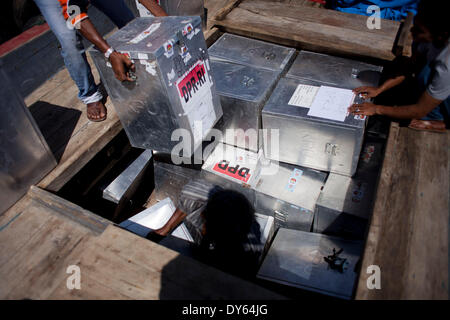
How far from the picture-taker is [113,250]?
72.8 inches

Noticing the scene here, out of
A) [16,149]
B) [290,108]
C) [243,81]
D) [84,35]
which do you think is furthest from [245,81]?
[16,149]

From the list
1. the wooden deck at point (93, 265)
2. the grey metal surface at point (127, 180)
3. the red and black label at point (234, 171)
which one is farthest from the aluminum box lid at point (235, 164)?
the wooden deck at point (93, 265)

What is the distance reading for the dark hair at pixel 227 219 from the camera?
7.64 feet

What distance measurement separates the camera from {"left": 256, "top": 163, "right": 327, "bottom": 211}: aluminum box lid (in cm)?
254

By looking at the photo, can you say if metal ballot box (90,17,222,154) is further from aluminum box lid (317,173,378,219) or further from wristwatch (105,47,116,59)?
aluminum box lid (317,173,378,219)

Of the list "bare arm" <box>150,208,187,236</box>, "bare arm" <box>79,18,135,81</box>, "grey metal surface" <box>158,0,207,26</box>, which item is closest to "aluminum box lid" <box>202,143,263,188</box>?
"bare arm" <box>150,208,187,236</box>

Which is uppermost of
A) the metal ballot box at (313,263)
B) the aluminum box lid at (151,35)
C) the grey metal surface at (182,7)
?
the aluminum box lid at (151,35)

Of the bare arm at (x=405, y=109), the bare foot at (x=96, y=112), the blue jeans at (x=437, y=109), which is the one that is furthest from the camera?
the bare foot at (x=96, y=112)

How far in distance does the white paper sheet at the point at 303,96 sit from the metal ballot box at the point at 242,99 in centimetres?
22

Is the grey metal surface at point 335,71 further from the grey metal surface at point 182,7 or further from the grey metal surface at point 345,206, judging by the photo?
the grey metal surface at point 182,7

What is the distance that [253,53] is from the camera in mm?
3051

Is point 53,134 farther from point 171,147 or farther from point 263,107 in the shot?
point 263,107

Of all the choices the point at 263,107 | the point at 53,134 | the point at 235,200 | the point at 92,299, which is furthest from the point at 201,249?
the point at 53,134
